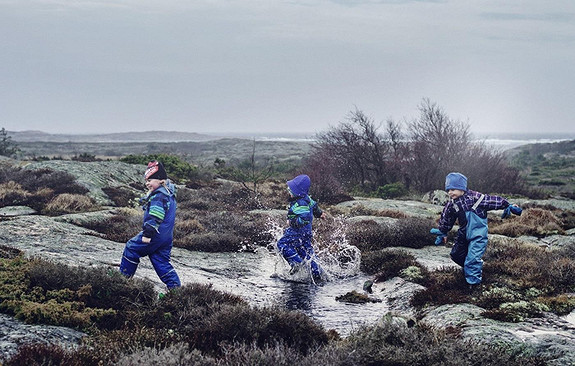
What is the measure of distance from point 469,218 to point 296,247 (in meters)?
3.52

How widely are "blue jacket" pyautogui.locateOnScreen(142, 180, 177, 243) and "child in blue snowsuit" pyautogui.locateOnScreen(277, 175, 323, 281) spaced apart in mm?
3030

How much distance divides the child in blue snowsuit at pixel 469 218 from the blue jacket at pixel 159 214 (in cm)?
420

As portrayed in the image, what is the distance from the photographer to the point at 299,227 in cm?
1033

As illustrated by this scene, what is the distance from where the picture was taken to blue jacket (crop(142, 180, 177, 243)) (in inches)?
293

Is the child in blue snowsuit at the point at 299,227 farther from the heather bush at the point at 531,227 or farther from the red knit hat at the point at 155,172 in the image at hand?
the heather bush at the point at 531,227

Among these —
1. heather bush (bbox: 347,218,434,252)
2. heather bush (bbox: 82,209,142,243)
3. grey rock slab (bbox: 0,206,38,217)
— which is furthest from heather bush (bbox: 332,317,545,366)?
grey rock slab (bbox: 0,206,38,217)

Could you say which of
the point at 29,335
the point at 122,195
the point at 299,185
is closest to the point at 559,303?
the point at 299,185

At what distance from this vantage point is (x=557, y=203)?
23250 mm

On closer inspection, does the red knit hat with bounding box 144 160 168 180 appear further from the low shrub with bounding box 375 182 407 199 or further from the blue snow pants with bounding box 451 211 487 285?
the low shrub with bounding box 375 182 407 199

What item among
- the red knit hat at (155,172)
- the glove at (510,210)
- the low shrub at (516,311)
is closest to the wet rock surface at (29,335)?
the red knit hat at (155,172)

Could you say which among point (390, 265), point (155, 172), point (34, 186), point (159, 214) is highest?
point (155, 172)

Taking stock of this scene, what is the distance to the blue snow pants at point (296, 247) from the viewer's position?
1037 centimetres

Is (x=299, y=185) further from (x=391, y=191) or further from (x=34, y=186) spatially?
(x=391, y=191)

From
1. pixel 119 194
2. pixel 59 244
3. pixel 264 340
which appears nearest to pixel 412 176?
pixel 119 194
